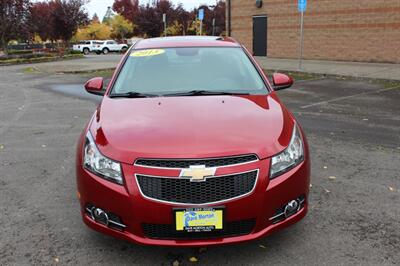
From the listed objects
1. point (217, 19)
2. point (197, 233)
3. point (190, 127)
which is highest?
point (217, 19)

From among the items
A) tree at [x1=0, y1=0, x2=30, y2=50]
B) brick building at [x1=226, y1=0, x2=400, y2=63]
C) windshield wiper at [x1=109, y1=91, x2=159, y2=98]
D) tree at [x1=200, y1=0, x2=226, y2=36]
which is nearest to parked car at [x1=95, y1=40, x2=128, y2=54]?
tree at [x1=200, y1=0, x2=226, y2=36]

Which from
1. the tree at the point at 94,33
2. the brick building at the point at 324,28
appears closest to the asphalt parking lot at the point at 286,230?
the brick building at the point at 324,28

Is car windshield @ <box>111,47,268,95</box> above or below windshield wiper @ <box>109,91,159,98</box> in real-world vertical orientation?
above

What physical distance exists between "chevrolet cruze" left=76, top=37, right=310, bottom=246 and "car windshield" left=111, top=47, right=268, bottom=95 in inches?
21.7

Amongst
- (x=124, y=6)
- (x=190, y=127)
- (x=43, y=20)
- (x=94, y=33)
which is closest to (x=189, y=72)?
(x=190, y=127)

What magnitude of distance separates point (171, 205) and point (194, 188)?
188mm

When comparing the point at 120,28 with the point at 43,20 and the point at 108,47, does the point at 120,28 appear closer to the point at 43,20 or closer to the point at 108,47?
the point at 108,47

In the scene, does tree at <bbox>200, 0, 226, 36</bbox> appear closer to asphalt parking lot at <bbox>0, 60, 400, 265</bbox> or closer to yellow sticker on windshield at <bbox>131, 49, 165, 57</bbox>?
asphalt parking lot at <bbox>0, 60, 400, 265</bbox>

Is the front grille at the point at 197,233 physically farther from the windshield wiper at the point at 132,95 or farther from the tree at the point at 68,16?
the tree at the point at 68,16

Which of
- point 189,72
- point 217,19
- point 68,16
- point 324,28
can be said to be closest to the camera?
point 189,72

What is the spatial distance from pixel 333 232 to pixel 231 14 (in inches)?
852

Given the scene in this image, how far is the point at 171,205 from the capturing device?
2828 mm

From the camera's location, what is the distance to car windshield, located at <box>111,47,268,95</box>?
4.13 metres

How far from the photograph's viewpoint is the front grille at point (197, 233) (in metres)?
2.89
